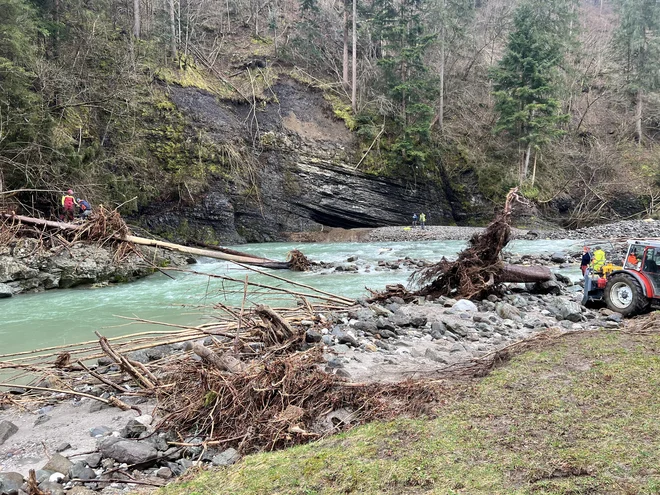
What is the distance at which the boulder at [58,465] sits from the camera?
3.46m

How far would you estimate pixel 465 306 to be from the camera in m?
8.00

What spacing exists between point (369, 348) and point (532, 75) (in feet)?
98.4

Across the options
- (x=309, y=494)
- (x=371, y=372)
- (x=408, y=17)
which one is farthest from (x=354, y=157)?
(x=309, y=494)

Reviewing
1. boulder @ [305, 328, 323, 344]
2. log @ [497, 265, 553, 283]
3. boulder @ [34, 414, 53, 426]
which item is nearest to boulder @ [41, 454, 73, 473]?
boulder @ [34, 414, 53, 426]

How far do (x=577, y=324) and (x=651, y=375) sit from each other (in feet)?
11.6

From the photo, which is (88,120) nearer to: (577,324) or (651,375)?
(577,324)

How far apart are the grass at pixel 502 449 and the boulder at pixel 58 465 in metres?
1.12

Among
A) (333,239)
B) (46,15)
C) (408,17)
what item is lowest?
(333,239)

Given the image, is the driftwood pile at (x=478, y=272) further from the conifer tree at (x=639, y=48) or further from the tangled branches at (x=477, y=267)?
the conifer tree at (x=639, y=48)

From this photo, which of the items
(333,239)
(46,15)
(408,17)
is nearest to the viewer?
(46,15)

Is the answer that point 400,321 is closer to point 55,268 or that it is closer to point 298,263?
point 298,263

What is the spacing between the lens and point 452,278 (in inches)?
362

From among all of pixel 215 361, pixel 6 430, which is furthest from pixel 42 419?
pixel 215 361

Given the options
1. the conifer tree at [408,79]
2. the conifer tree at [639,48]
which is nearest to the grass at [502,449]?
the conifer tree at [408,79]
